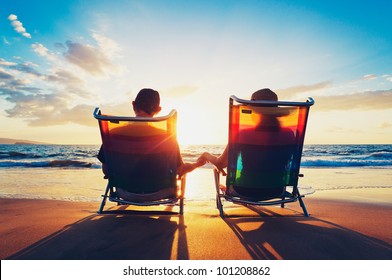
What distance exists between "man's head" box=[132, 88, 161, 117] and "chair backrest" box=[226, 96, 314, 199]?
3.35ft

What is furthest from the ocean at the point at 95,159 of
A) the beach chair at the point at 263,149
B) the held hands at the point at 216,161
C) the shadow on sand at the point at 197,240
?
the shadow on sand at the point at 197,240

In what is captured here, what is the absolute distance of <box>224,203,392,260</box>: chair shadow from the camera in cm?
229

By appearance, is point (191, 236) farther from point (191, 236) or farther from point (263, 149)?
point (263, 149)

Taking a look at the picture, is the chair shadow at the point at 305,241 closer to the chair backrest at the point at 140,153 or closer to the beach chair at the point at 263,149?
the beach chair at the point at 263,149

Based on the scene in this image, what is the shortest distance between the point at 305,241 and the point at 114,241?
72.8 inches

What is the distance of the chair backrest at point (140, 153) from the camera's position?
3236mm

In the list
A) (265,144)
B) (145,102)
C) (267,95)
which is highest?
(267,95)

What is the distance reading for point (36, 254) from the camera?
2.26 meters

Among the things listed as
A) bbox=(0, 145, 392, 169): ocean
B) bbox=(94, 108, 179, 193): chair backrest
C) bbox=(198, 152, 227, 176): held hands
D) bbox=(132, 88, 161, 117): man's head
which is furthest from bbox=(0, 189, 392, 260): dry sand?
bbox=(0, 145, 392, 169): ocean

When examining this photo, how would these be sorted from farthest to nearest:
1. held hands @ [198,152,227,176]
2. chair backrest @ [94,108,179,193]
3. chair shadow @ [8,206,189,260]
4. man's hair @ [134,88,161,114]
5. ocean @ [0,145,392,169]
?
1. ocean @ [0,145,392,169]
2. held hands @ [198,152,227,176]
3. man's hair @ [134,88,161,114]
4. chair backrest @ [94,108,179,193]
5. chair shadow @ [8,206,189,260]

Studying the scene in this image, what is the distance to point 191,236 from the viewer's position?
2.74 m

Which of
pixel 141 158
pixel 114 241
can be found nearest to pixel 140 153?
pixel 141 158

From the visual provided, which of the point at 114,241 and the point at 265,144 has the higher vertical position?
the point at 265,144

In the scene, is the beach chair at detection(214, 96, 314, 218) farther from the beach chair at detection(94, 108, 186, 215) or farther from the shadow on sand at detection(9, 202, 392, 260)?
the beach chair at detection(94, 108, 186, 215)
